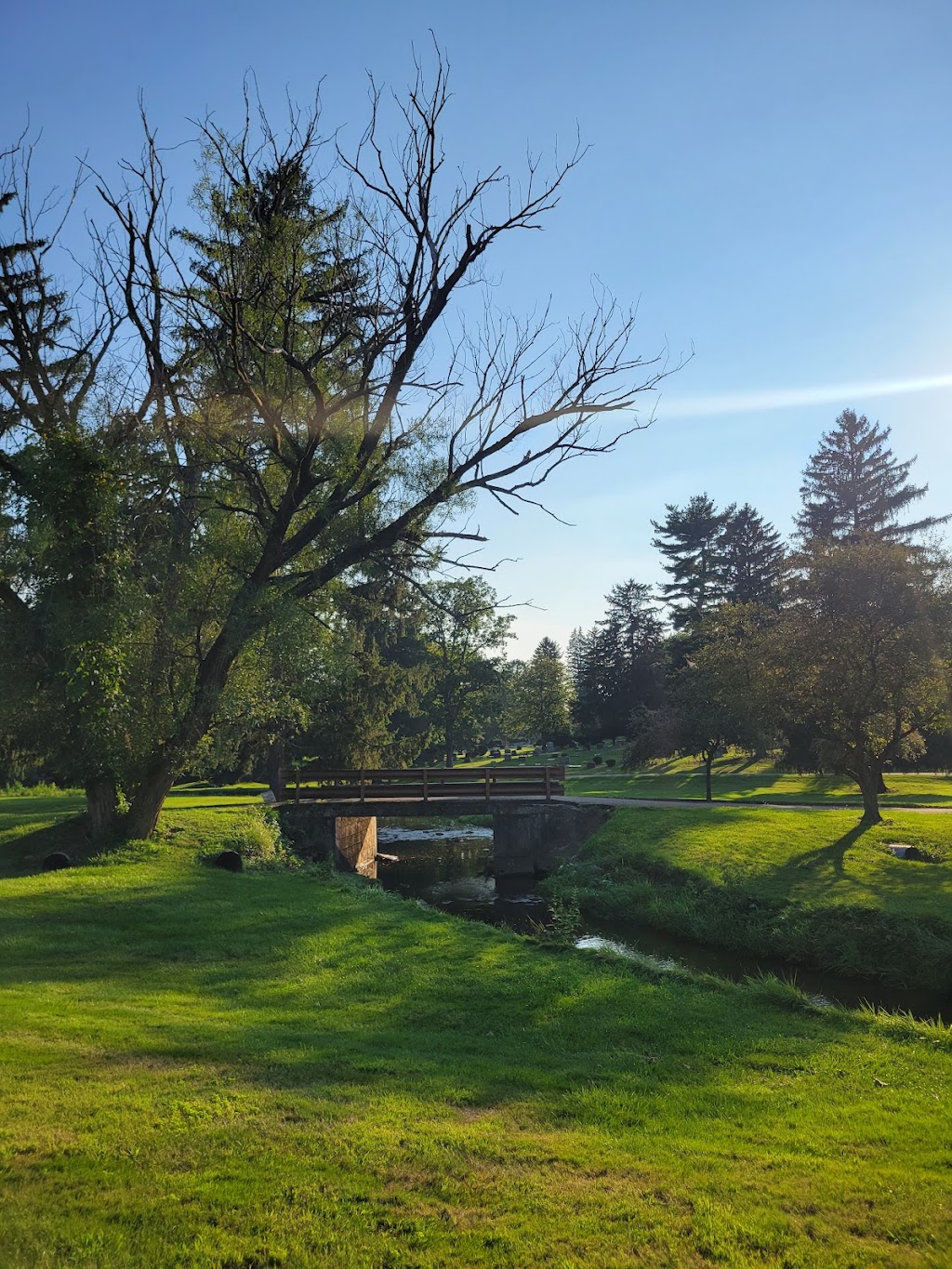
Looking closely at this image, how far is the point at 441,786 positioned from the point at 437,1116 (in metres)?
24.1

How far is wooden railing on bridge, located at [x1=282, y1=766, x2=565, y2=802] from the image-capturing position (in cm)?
3020

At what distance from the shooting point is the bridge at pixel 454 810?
94.3 ft

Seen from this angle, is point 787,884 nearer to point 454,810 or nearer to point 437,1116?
point 454,810

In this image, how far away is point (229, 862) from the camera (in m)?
19.4

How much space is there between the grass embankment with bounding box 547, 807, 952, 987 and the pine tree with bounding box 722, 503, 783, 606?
127 feet

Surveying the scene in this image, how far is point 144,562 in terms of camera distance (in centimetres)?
1858

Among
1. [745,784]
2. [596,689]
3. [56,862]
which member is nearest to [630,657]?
[596,689]

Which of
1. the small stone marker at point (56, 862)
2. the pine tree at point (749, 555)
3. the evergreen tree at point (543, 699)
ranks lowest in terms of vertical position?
the small stone marker at point (56, 862)

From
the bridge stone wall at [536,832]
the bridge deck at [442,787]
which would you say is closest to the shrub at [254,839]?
the bridge deck at [442,787]

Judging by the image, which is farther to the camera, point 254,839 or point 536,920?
point 254,839

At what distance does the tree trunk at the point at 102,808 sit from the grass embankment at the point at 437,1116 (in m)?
7.38

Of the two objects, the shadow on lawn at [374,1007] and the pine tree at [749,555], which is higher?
the pine tree at [749,555]

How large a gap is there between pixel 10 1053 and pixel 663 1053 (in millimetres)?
6382

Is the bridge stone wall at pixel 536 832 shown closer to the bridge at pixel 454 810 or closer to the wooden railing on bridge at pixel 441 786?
the bridge at pixel 454 810
